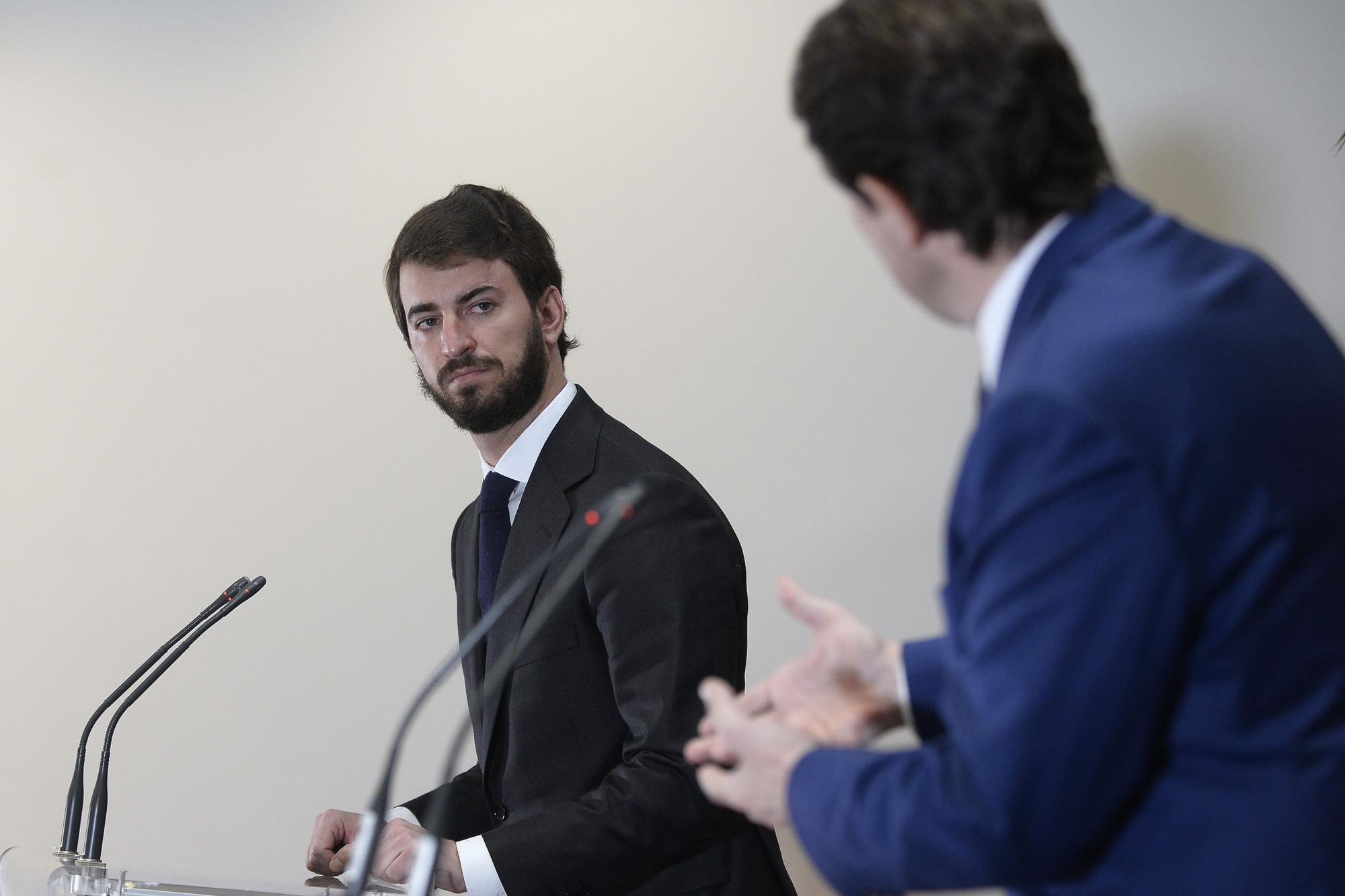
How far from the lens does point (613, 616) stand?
1789mm

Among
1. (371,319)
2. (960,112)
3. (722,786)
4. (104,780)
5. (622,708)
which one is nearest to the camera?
(960,112)

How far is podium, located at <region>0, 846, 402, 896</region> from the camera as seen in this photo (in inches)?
61.7

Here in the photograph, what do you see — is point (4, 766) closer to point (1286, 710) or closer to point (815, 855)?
point (815, 855)

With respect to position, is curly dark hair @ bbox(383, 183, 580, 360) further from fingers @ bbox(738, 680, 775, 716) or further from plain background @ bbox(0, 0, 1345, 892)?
fingers @ bbox(738, 680, 775, 716)

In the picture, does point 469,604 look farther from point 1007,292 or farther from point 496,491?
point 1007,292

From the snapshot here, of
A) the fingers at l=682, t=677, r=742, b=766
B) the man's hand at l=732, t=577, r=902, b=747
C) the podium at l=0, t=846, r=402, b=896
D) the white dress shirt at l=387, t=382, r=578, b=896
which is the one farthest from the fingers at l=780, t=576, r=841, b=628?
the white dress shirt at l=387, t=382, r=578, b=896

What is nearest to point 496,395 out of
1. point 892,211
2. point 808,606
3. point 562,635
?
point 562,635

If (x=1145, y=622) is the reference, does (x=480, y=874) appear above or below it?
below

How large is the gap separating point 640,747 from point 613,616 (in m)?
0.18

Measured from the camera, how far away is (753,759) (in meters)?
0.97

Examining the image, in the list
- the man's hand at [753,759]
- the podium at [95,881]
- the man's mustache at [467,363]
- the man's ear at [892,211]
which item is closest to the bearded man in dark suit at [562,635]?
the man's mustache at [467,363]

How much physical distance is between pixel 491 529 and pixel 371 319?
4.28 feet

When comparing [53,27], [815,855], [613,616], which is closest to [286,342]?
[53,27]

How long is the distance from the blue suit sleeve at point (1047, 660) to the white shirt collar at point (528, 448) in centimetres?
133
